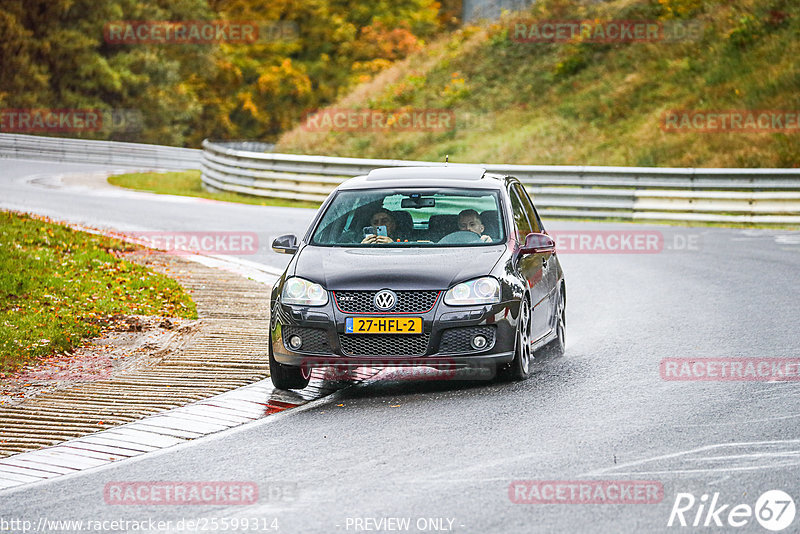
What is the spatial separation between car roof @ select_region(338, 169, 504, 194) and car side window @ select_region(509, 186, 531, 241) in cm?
18

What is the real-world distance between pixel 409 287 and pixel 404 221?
135 cm

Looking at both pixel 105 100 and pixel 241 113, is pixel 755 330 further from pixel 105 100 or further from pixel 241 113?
pixel 241 113

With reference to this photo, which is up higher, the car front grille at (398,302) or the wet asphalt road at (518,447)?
→ the car front grille at (398,302)

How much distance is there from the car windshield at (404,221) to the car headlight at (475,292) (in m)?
0.71

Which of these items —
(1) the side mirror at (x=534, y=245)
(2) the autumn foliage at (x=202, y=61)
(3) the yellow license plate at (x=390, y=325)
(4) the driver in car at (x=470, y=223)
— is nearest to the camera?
(3) the yellow license plate at (x=390, y=325)

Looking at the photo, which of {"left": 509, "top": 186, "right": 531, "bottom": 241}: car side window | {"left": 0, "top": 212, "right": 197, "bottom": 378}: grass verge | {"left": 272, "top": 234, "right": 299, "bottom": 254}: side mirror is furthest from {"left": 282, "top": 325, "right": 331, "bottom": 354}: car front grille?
{"left": 0, "top": 212, "right": 197, "bottom": 378}: grass verge

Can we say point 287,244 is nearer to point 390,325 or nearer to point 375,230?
point 375,230

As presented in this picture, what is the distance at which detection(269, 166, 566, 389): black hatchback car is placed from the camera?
8.75 m

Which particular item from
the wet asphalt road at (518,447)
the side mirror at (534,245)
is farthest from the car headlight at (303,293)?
the side mirror at (534,245)

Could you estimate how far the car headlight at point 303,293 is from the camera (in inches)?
350

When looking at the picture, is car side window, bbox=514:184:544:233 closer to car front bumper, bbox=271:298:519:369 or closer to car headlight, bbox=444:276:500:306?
car headlight, bbox=444:276:500:306

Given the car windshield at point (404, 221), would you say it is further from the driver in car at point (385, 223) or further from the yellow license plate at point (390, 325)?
the yellow license plate at point (390, 325)

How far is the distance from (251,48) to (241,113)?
12.5 ft

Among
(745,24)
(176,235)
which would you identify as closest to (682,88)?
(745,24)
